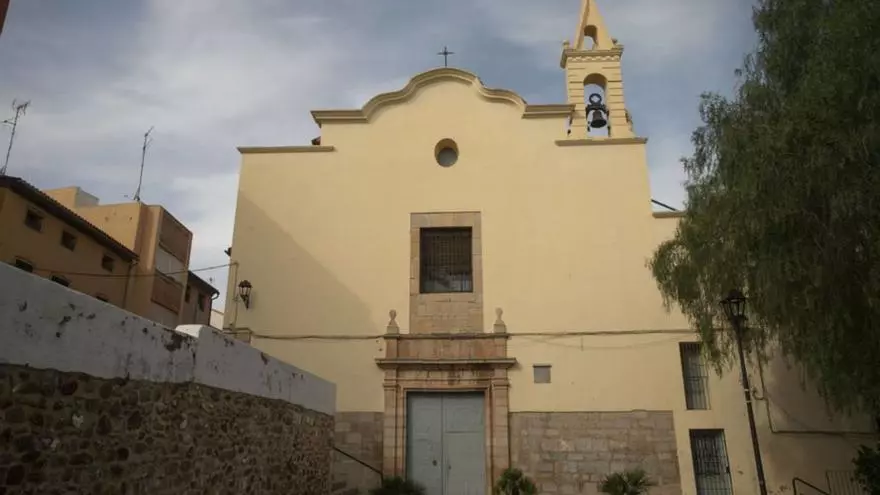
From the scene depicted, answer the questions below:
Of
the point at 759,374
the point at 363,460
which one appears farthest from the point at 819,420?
the point at 363,460

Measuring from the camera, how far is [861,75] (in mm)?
6344

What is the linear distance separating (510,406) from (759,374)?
4034mm

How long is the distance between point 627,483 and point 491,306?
3.47 metres

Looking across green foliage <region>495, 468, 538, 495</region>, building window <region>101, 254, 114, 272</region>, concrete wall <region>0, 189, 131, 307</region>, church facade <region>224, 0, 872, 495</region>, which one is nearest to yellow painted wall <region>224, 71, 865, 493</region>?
church facade <region>224, 0, 872, 495</region>

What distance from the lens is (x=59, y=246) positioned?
612 inches

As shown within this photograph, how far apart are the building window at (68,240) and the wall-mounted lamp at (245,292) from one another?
749 centimetres

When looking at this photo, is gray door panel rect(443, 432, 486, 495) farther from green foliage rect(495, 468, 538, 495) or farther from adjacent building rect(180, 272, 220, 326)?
adjacent building rect(180, 272, 220, 326)

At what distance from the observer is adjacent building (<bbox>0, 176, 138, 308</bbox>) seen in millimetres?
13961

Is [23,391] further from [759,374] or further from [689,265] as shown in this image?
[759,374]

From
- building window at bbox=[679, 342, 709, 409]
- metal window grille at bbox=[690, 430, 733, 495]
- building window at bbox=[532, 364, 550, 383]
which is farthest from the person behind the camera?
building window at bbox=[532, 364, 550, 383]

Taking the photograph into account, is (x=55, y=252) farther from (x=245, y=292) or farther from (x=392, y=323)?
(x=392, y=323)

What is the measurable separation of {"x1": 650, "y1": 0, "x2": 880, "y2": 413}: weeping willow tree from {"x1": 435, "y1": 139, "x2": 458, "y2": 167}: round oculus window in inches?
188

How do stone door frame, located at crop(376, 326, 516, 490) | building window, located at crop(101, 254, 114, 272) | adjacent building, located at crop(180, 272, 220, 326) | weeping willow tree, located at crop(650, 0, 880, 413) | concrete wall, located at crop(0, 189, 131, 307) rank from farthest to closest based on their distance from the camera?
adjacent building, located at crop(180, 272, 220, 326), building window, located at crop(101, 254, 114, 272), concrete wall, located at crop(0, 189, 131, 307), stone door frame, located at crop(376, 326, 516, 490), weeping willow tree, located at crop(650, 0, 880, 413)

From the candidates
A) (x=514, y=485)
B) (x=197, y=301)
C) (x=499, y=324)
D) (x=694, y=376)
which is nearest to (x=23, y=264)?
(x=197, y=301)
